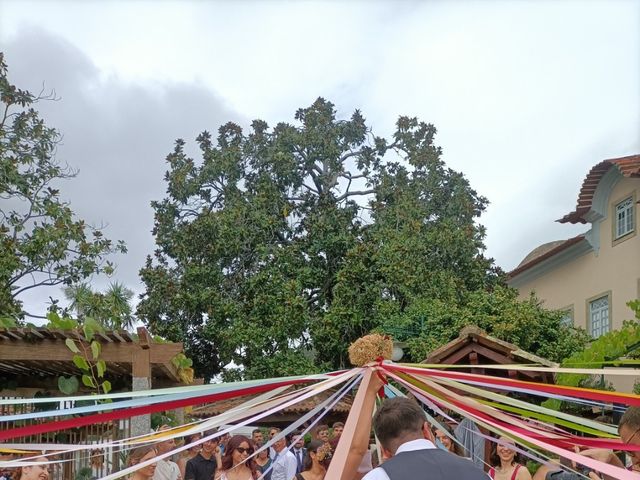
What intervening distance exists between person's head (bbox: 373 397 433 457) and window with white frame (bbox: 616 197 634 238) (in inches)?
751

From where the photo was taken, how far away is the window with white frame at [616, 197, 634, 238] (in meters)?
21.5

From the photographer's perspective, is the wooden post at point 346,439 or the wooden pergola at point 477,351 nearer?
the wooden post at point 346,439

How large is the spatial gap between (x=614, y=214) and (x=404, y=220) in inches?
275

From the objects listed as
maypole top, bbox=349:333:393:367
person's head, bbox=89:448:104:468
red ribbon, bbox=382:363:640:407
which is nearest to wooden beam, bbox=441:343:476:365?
person's head, bbox=89:448:104:468

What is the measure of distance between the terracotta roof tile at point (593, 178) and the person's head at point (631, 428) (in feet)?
53.2

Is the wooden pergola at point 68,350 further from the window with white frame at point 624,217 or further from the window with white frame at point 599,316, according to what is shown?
the window with white frame at point 599,316

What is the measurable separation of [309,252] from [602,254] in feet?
28.3

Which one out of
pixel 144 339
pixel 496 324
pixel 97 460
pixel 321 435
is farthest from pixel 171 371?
pixel 496 324

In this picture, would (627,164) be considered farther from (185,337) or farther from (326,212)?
(185,337)

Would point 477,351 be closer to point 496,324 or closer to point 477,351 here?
point 477,351

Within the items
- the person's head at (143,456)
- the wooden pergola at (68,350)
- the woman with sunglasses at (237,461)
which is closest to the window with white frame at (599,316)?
the wooden pergola at (68,350)

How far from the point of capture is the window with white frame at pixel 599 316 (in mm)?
22938

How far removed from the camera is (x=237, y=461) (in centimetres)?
699

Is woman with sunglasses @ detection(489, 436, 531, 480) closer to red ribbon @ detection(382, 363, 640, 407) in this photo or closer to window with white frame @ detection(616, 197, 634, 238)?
red ribbon @ detection(382, 363, 640, 407)
